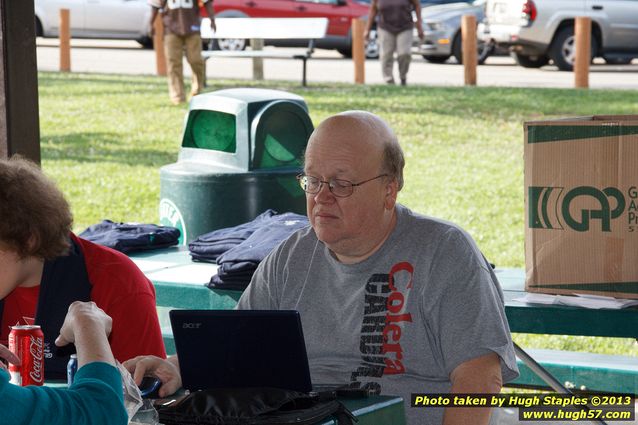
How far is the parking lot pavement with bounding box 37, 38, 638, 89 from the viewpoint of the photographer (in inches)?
669

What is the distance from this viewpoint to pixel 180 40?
1420 cm

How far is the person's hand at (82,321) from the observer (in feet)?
8.44

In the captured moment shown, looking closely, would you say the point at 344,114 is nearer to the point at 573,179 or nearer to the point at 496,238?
the point at 573,179

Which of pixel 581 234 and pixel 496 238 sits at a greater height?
pixel 581 234

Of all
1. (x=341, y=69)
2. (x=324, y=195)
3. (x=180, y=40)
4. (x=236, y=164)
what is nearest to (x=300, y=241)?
(x=324, y=195)

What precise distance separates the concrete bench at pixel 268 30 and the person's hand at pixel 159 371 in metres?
12.6

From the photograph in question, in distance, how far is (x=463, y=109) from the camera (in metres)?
13.9

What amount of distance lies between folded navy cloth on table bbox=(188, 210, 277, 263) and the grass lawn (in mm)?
2098

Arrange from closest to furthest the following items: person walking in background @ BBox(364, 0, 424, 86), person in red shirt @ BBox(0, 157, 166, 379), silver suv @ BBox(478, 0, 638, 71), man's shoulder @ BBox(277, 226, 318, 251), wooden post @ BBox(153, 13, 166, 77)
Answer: person in red shirt @ BBox(0, 157, 166, 379) → man's shoulder @ BBox(277, 226, 318, 251) → person walking in background @ BBox(364, 0, 424, 86) → silver suv @ BBox(478, 0, 638, 71) → wooden post @ BBox(153, 13, 166, 77)

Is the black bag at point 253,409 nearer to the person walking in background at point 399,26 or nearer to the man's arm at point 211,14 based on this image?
the man's arm at point 211,14

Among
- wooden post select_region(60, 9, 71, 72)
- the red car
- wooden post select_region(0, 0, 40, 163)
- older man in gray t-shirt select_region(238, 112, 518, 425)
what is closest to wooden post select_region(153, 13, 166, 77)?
wooden post select_region(60, 9, 71, 72)

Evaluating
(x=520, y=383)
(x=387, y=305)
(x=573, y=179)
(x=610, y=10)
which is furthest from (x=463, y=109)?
(x=387, y=305)

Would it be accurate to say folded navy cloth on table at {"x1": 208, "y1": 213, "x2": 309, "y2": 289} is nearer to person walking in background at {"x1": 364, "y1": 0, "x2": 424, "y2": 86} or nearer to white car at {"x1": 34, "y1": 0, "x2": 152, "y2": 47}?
person walking in background at {"x1": 364, "y1": 0, "x2": 424, "y2": 86}

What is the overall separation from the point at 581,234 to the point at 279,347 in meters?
1.69
